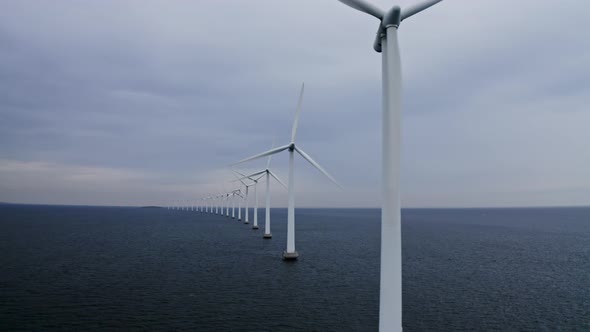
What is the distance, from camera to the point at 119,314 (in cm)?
3588

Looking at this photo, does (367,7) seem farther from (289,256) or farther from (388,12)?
(289,256)

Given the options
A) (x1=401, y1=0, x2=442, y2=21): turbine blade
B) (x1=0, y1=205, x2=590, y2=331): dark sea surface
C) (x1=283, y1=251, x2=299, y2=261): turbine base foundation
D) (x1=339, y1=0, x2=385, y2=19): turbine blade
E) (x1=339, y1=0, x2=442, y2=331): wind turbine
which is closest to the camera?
(x1=339, y1=0, x2=442, y2=331): wind turbine

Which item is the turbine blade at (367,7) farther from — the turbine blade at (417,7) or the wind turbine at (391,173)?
the turbine blade at (417,7)

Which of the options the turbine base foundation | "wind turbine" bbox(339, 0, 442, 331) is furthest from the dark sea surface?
"wind turbine" bbox(339, 0, 442, 331)

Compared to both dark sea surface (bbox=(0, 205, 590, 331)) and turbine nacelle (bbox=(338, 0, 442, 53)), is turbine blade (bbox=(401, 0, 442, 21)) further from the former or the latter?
dark sea surface (bbox=(0, 205, 590, 331))

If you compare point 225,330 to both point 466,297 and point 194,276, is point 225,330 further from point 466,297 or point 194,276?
point 466,297

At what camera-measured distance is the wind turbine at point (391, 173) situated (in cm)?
2028

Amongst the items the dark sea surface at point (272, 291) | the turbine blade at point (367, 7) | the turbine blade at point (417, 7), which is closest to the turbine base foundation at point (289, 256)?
the dark sea surface at point (272, 291)

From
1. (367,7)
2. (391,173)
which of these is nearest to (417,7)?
(367,7)

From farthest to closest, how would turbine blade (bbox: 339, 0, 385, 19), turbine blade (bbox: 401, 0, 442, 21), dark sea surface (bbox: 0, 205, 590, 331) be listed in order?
1. dark sea surface (bbox: 0, 205, 590, 331)
2. turbine blade (bbox: 401, 0, 442, 21)
3. turbine blade (bbox: 339, 0, 385, 19)

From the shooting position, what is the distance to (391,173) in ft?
66.6

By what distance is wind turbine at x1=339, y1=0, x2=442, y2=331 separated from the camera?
20281 mm

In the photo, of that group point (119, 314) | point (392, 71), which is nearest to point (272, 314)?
point (119, 314)

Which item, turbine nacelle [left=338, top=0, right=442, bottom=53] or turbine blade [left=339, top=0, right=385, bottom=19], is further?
turbine blade [left=339, top=0, right=385, bottom=19]
